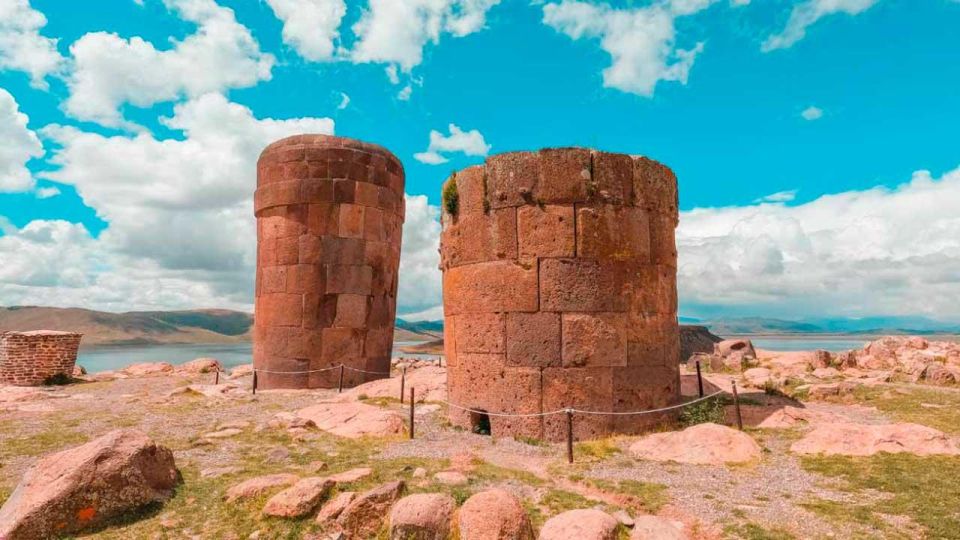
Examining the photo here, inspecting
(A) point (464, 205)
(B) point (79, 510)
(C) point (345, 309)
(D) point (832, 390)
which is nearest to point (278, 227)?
(C) point (345, 309)

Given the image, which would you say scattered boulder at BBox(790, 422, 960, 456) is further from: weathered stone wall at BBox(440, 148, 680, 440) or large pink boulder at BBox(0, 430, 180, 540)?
large pink boulder at BBox(0, 430, 180, 540)

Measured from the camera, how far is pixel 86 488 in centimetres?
544

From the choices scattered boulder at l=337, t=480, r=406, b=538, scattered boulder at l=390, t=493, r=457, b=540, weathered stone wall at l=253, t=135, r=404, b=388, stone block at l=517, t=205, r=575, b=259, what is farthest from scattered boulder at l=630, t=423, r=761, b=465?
weathered stone wall at l=253, t=135, r=404, b=388

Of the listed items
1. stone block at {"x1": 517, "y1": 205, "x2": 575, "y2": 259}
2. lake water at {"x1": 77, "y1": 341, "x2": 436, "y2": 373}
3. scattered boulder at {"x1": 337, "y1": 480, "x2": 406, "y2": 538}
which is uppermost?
stone block at {"x1": 517, "y1": 205, "x2": 575, "y2": 259}

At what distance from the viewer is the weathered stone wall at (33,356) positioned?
54.7 ft

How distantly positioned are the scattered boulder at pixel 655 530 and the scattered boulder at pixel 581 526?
0.60 feet

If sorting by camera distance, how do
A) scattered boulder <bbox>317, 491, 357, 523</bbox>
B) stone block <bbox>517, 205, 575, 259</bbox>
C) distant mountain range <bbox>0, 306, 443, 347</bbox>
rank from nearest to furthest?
1. scattered boulder <bbox>317, 491, 357, 523</bbox>
2. stone block <bbox>517, 205, 575, 259</bbox>
3. distant mountain range <bbox>0, 306, 443, 347</bbox>

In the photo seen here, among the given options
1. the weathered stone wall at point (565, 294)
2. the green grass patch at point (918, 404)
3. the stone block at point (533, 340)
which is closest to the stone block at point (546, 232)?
the weathered stone wall at point (565, 294)

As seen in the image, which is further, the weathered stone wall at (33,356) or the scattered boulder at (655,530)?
the weathered stone wall at (33,356)

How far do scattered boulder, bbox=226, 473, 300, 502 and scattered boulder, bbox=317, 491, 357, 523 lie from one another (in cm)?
72

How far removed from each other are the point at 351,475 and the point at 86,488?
2472 mm

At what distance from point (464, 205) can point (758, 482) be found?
19.6ft

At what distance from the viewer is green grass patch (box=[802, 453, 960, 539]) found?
5047 millimetres

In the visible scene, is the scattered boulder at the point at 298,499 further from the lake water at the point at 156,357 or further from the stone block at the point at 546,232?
the lake water at the point at 156,357
